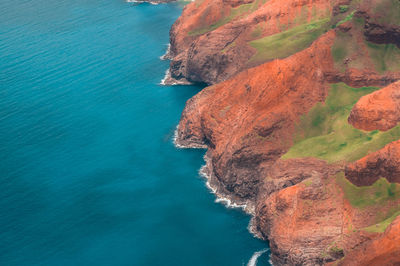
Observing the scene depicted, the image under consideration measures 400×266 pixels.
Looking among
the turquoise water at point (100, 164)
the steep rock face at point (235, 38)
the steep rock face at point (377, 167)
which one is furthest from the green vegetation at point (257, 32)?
the steep rock face at point (377, 167)

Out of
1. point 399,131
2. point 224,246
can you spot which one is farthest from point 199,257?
point 399,131

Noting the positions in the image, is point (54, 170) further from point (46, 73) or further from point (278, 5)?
point (278, 5)

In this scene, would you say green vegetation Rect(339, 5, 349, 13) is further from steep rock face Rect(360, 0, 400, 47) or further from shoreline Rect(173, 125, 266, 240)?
shoreline Rect(173, 125, 266, 240)

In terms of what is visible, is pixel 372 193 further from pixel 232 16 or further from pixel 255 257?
pixel 232 16

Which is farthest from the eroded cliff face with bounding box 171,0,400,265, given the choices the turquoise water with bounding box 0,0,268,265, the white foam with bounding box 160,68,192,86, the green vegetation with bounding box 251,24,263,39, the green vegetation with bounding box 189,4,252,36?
the green vegetation with bounding box 189,4,252,36

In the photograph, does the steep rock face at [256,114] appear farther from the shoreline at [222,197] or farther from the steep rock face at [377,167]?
the steep rock face at [377,167]
